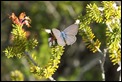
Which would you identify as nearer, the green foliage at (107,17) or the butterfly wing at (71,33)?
the butterfly wing at (71,33)

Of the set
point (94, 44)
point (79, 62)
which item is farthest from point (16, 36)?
point (79, 62)

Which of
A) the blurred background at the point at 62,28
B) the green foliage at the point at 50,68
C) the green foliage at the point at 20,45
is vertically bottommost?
the green foliage at the point at 50,68

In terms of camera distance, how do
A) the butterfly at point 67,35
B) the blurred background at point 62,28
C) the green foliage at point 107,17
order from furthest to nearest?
the blurred background at point 62,28
the green foliage at point 107,17
the butterfly at point 67,35

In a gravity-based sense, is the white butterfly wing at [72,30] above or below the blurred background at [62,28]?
below

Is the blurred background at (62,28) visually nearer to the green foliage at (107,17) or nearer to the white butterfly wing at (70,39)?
the green foliage at (107,17)

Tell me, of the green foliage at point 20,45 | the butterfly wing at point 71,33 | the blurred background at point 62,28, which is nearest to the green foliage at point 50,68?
the green foliage at point 20,45

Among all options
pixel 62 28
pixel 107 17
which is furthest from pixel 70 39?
pixel 62 28

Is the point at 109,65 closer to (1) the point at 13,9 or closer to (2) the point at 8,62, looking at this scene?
(2) the point at 8,62

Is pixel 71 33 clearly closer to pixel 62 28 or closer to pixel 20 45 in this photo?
pixel 20 45

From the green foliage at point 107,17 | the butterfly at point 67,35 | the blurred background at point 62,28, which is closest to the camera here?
the butterfly at point 67,35
